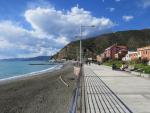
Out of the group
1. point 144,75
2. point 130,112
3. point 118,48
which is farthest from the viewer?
point 118,48

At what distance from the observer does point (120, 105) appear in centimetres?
1273

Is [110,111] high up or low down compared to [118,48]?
down

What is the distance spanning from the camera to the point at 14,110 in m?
15.3

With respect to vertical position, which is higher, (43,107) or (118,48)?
(118,48)

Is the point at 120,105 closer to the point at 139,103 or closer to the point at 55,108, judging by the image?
the point at 139,103

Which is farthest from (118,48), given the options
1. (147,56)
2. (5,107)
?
(5,107)

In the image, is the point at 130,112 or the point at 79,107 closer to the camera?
the point at 130,112

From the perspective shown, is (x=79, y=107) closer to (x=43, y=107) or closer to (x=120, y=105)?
(x=120, y=105)

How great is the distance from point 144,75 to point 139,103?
18.9 meters

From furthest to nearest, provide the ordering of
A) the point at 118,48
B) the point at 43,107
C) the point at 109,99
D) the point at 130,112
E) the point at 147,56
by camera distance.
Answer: the point at 118,48, the point at 147,56, the point at 43,107, the point at 109,99, the point at 130,112

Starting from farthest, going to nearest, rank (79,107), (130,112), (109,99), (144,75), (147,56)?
(147,56) → (144,75) → (109,99) → (79,107) → (130,112)

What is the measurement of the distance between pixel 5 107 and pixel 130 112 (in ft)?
25.3

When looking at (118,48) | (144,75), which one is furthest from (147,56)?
(118,48)

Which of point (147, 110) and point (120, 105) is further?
point (120, 105)
